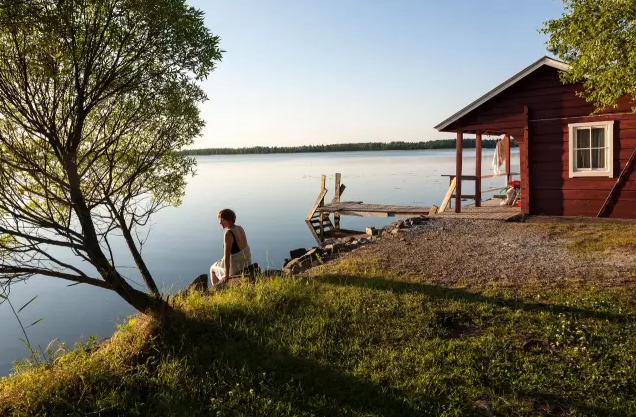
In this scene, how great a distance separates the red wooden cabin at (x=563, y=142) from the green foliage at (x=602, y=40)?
123 inches

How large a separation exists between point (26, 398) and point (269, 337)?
264 cm

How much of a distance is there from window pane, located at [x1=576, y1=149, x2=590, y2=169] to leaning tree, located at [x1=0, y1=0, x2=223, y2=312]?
11957mm

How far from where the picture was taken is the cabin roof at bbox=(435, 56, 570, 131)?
1380 cm

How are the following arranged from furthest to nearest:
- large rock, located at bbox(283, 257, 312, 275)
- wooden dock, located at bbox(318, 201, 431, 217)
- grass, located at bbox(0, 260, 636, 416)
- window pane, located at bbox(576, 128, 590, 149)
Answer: wooden dock, located at bbox(318, 201, 431, 217)
window pane, located at bbox(576, 128, 590, 149)
large rock, located at bbox(283, 257, 312, 275)
grass, located at bbox(0, 260, 636, 416)

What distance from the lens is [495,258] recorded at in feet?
32.5

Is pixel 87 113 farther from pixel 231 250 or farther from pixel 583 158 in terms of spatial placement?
pixel 583 158

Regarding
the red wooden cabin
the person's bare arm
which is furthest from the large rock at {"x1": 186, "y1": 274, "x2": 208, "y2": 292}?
the red wooden cabin

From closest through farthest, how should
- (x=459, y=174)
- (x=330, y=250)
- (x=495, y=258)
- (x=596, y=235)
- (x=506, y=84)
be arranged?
(x=495, y=258) < (x=596, y=235) < (x=330, y=250) < (x=506, y=84) < (x=459, y=174)

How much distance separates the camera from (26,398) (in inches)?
186

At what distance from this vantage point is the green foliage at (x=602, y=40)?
30.5ft

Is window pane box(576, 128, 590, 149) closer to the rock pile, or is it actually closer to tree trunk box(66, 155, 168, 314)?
the rock pile

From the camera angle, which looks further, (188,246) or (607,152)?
(188,246)

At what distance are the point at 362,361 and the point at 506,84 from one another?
12552 millimetres

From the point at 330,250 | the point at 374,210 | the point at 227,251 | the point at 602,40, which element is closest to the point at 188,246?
the point at 374,210
